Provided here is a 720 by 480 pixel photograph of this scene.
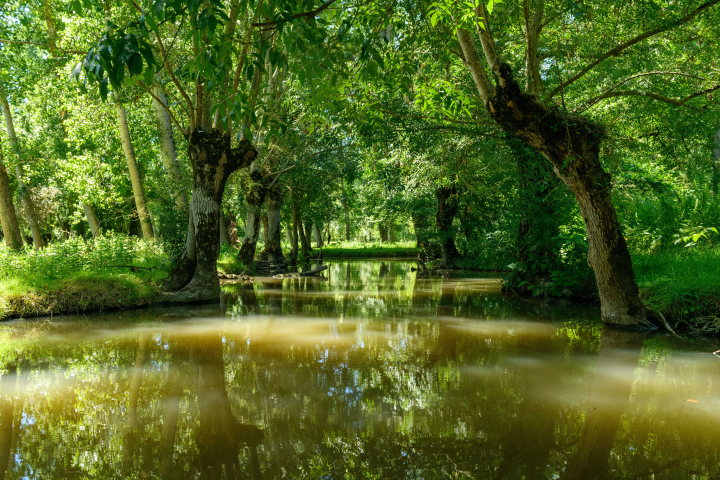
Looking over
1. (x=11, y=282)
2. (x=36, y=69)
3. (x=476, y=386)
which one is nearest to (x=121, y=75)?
(x=476, y=386)

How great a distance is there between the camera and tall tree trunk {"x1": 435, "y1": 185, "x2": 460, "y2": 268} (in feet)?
66.1

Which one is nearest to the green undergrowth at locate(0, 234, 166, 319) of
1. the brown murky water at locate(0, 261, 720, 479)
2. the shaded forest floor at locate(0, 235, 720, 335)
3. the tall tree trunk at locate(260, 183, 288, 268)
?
the shaded forest floor at locate(0, 235, 720, 335)

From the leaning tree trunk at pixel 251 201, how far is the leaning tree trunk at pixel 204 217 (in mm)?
7696

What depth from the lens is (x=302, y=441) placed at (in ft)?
10.4

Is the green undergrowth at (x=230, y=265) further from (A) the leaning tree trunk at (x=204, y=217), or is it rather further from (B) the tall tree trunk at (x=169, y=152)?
(A) the leaning tree trunk at (x=204, y=217)

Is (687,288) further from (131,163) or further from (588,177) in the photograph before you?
(131,163)

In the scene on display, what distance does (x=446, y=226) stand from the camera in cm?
2052

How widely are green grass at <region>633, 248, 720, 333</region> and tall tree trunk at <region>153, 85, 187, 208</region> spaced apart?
39.2 feet

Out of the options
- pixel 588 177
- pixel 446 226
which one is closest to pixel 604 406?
pixel 588 177

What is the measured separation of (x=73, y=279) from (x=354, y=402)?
7.15 meters

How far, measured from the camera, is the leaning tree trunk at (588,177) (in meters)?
7.02

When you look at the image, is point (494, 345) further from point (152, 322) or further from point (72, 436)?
point (152, 322)

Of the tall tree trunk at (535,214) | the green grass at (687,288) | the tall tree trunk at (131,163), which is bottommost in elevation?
the green grass at (687,288)

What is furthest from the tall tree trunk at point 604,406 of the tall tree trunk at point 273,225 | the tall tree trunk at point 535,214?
the tall tree trunk at point 273,225
